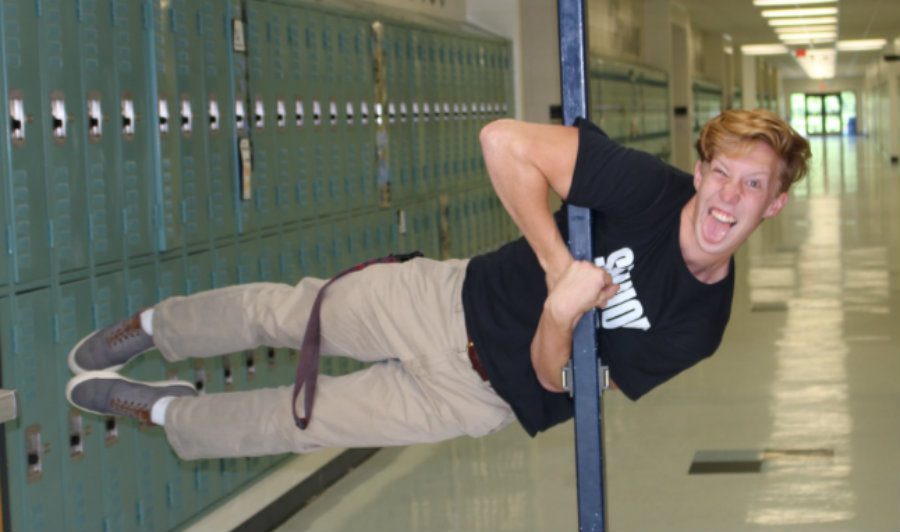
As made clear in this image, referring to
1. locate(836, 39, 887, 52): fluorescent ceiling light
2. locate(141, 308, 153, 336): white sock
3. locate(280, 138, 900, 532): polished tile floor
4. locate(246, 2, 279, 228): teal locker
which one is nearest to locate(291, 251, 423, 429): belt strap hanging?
locate(141, 308, 153, 336): white sock

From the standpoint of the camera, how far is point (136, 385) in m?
3.37

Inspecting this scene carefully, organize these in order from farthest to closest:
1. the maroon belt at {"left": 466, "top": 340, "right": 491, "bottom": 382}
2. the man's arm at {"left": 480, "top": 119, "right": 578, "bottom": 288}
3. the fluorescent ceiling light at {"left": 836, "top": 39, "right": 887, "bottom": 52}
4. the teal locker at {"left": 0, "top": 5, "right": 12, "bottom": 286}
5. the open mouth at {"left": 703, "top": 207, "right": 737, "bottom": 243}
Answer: the fluorescent ceiling light at {"left": 836, "top": 39, "right": 887, "bottom": 52}
the teal locker at {"left": 0, "top": 5, "right": 12, "bottom": 286}
the maroon belt at {"left": 466, "top": 340, "right": 491, "bottom": 382}
the open mouth at {"left": 703, "top": 207, "right": 737, "bottom": 243}
the man's arm at {"left": 480, "top": 119, "right": 578, "bottom": 288}

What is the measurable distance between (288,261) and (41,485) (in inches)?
76.4

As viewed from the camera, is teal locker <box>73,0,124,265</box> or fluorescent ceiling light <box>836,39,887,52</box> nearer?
teal locker <box>73,0,124,265</box>

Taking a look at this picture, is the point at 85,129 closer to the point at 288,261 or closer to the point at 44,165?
the point at 44,165

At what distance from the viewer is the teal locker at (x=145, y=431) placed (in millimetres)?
4277

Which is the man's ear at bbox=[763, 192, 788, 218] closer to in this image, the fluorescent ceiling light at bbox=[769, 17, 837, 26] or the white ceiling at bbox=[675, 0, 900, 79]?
the white ceiling at bbox=[675, 0, 900, 79]

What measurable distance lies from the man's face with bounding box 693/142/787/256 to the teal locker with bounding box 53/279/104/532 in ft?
6.96

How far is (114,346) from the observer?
3473 mm

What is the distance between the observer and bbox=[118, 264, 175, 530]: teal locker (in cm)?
428

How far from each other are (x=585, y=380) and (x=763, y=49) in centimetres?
3570

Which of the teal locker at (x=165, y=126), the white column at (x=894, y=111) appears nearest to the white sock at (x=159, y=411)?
the teal locker at (x=165, y=126)

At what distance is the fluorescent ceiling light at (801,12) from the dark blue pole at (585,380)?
2006cm

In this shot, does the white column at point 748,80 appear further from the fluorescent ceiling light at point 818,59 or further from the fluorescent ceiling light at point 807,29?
the fluorescent ceiling light at point 807,29
